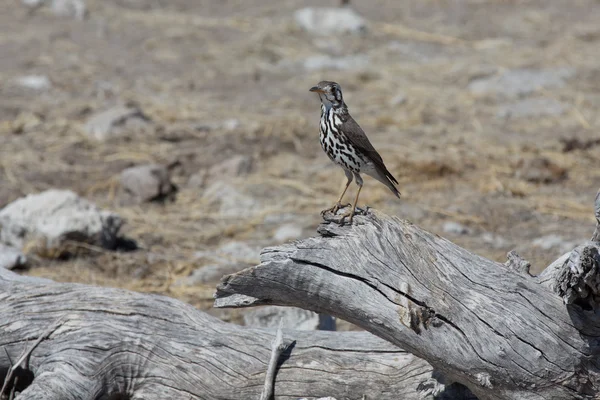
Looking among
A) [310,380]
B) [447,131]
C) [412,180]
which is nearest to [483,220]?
[412,180]

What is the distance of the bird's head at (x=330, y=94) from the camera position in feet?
17.9

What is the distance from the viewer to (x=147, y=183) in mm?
9742

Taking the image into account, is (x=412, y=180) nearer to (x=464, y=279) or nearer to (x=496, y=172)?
(x=496, y=172)

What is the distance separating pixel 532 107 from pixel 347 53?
12.3 ft

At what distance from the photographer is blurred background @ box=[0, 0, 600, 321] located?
851cm

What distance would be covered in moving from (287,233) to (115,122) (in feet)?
14.0

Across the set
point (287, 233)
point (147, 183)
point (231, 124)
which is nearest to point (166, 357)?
point (287, 233)

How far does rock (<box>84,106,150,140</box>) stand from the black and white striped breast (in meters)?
6.63

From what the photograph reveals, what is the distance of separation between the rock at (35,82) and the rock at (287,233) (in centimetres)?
640

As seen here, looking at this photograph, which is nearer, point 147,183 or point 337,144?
point 337,144

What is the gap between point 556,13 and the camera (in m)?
17.3

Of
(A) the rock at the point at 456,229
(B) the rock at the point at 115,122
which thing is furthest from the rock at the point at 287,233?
(B) the rock at the point at 115,122

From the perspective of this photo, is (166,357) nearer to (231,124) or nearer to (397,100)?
(231,124)

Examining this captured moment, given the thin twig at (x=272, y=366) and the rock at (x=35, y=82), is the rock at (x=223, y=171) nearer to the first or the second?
the rock at (x=35, y=82)
